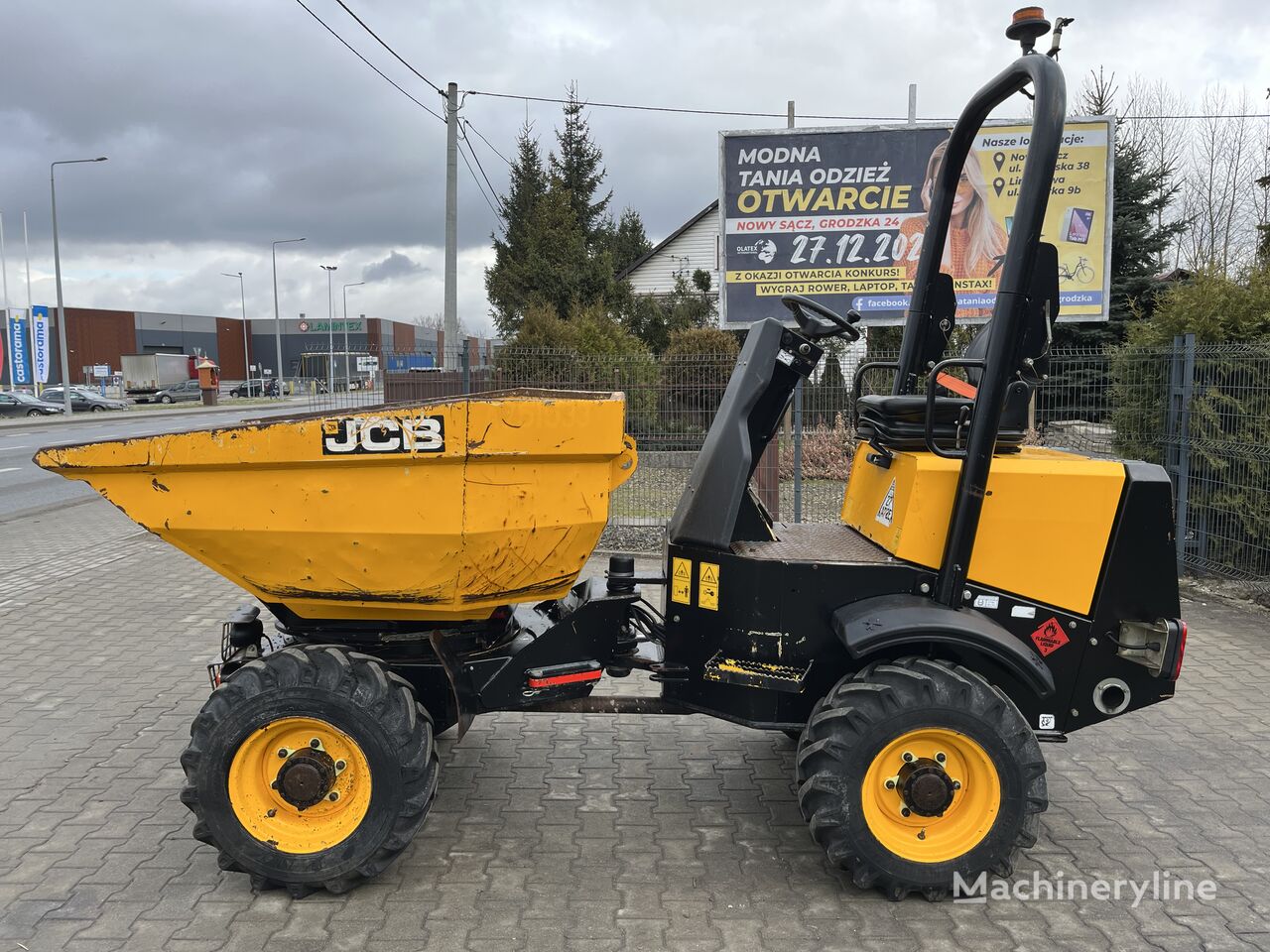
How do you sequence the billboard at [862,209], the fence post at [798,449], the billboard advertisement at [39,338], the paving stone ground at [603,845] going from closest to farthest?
the paving stone ground at [603,845]
the fence post at [798,449]
the billboard at [862,209]
the billboard advertisement at [39,338]

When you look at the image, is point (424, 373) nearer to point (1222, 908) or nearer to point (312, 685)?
point (312, 685)

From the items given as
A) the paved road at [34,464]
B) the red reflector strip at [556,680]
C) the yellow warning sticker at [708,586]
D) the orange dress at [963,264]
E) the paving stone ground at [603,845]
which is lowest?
the paved road at [34,464]

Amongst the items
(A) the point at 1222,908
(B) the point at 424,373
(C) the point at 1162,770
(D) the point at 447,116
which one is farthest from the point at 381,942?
(D) the point at 447,116

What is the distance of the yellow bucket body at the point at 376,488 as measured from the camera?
119 inches

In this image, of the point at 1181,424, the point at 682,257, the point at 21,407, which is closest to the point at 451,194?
the point at 1181,424

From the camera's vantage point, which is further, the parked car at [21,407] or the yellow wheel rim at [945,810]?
the parked car at [21,407]

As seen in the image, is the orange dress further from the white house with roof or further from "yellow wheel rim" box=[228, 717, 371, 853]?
the white house with roof

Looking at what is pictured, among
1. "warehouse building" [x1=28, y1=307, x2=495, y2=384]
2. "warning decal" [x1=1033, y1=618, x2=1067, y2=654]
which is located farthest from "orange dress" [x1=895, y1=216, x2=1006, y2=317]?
"warehouse building" [x1=28, y1=307, x2=495, y2=384]

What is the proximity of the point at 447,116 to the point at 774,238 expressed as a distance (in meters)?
6.43

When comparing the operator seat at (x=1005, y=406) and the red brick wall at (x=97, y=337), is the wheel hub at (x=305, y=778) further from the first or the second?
the red brick wall at (x=97, y=337)

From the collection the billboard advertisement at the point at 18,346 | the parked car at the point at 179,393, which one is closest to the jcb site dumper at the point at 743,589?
the parked car at the point at 179,393

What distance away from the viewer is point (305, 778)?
3.15 meters

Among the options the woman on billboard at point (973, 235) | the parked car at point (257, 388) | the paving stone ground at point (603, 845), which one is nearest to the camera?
the paving stone ground at point (603, 845)

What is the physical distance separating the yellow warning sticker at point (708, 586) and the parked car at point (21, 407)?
41.2 m
